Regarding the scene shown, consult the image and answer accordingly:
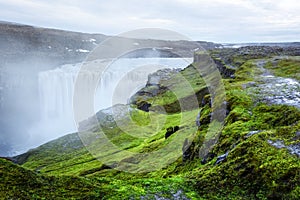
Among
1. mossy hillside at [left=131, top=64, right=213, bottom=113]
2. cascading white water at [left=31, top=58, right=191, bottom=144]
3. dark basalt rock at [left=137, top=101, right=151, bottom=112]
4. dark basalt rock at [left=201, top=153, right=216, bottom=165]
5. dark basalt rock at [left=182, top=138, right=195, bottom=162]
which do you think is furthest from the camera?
cascading white water at [left=31, top=58, right=191, bottom=144]

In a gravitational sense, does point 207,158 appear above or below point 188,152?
above

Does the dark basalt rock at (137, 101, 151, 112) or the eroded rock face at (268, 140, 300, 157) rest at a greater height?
the eroded rock face at (268, 140, 300, 157)

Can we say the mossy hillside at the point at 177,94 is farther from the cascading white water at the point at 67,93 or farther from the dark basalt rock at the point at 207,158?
the dark basalt rock at the point at 207,158

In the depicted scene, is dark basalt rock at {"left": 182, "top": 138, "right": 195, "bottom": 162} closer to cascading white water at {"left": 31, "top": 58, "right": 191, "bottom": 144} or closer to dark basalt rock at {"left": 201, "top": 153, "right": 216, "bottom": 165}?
dark basalt rock at {"left": 201, "top": 153, "right": 216, "bottom": 165}

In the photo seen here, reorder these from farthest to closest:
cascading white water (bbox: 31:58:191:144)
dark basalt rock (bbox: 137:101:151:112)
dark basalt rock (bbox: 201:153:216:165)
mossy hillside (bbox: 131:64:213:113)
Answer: cascading white water (bbox: 31:58:191:144) < dark basalt rock (bbox: 137:101:151:112) < mossy hillside (bbox: 131:64:213:113) < dark basalt rock (bbox: 201:153:216:165)

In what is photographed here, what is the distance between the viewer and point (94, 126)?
96062 millimetres

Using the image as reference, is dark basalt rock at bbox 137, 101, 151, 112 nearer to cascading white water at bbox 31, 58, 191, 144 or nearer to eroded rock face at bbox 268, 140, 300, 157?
cascading white water at bbox 31, 58, 191, 144

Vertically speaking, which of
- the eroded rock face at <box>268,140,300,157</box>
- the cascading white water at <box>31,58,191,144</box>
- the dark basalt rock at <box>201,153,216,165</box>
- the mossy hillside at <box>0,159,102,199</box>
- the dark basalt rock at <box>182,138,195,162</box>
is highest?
the eroded rock face at <box>268,140,300,157</box>

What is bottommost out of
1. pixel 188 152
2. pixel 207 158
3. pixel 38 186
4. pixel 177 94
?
pixel 177 94

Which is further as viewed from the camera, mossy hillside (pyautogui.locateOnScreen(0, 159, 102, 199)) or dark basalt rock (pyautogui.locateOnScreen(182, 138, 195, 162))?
dark basalt rock (pyautogui.locateOnScreen(182, 138, 195, 162))

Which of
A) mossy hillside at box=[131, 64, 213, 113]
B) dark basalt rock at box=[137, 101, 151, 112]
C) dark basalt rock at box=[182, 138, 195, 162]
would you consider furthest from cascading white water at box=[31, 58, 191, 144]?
dark basalt rock at box=[182, 138, 195, 162]

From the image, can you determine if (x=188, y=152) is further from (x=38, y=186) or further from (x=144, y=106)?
(x=144, y=106)

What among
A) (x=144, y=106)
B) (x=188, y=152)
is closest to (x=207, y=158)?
(x=188, y=152)

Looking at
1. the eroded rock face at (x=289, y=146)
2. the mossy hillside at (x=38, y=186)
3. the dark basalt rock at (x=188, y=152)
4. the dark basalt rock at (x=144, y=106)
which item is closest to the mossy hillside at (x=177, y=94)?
the dark basalt rock at (x=144, y=106)
